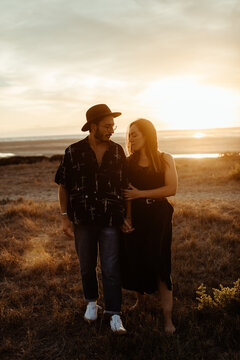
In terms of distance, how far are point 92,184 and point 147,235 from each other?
884 mm

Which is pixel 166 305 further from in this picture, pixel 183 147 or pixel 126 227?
pixel 183 147

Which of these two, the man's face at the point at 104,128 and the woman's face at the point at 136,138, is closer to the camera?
the man's face at the point at 104,128

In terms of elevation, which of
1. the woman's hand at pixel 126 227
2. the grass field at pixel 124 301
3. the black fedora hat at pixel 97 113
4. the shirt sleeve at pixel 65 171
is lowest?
the grass field at pixel 124 301

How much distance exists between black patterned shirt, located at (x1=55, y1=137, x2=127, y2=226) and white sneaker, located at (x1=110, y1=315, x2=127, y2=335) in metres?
1.12

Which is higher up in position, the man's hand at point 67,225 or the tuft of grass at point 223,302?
the man's hand at point 67,225

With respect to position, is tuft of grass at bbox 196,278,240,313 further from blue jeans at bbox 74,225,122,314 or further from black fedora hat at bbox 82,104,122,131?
black fedora hat at bbox 82,104,122,131

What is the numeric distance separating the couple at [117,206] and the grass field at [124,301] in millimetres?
255

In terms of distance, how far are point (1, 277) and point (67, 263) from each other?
1121 millimetres

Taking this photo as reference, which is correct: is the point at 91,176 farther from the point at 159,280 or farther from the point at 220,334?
the point at 220,334

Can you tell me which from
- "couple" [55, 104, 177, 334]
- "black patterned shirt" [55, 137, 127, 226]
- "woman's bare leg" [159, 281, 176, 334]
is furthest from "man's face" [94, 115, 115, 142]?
"woman's bare leg" [159, 281, 176, 334]

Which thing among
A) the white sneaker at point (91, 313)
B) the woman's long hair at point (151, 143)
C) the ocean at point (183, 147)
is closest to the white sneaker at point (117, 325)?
the white sneaker at point (91, 313)

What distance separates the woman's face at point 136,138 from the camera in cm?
351

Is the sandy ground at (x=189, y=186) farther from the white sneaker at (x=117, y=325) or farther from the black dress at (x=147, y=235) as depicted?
the white sneaker at (x=117, y=325)

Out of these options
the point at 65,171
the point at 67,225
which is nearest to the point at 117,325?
the point at 67,225
